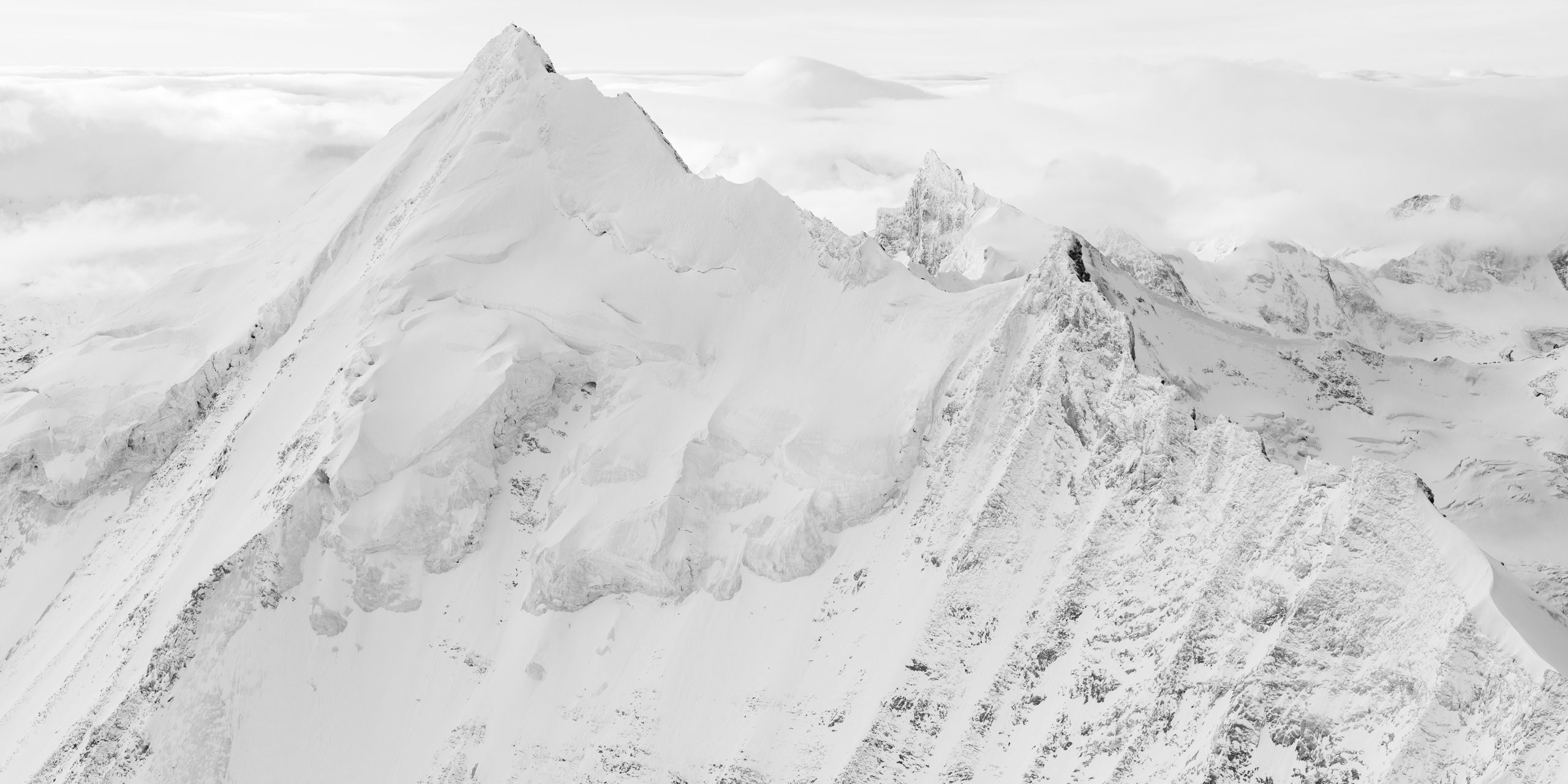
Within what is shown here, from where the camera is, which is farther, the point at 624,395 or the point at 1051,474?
the point at 624,395

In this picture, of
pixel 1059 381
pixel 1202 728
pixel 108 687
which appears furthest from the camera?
pixel 1059 381

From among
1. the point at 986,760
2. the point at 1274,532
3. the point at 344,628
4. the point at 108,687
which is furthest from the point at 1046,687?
the point at 108,687

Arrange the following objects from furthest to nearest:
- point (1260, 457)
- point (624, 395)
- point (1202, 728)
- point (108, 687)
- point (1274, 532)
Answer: point (624, 395), point (108, 687), point (1260, 457), point (1274, 532), point (1202, 728)

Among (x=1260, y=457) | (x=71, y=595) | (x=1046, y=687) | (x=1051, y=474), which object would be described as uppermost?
(x=1260, y=457)

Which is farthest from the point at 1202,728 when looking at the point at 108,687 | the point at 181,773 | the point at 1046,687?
the point at 108,687

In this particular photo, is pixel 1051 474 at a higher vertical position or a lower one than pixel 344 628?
higher

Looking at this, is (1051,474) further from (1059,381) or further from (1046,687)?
→ (1046,687)

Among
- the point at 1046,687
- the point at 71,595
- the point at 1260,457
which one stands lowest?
the point at 71,595

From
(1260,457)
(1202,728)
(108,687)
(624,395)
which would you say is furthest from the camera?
(624,395)

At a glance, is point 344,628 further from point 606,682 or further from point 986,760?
point 986,760
